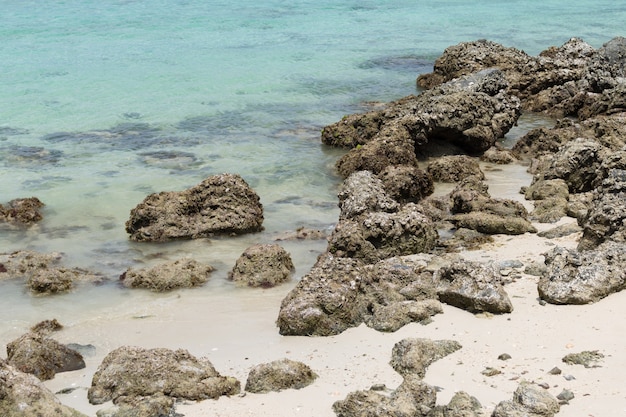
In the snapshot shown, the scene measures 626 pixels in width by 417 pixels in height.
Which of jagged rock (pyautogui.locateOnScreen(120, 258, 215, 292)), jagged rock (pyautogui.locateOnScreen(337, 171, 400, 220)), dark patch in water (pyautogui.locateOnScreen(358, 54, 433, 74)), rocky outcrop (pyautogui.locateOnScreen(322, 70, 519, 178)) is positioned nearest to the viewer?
jagged rock (pyautogui.locateOnScreen(120, 258, 215, 292))

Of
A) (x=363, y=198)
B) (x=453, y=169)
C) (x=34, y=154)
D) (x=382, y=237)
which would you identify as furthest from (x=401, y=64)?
(x=382, y=237)

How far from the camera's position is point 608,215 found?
388 inches

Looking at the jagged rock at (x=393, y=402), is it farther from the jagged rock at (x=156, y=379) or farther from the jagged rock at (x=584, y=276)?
the jagged rock at (x=584, y=276)

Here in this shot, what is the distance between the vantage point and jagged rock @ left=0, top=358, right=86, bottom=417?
6.27m

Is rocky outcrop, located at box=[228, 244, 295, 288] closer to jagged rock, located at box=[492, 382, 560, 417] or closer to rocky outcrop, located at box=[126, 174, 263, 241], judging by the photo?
rocky outcrop, located at box=[126, 174, 263, 241]

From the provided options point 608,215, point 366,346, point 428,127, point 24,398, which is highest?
point 24,398

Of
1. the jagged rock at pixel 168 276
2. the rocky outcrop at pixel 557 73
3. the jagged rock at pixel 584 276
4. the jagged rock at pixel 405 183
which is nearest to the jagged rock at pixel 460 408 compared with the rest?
the jagged rock at pixel 584 276

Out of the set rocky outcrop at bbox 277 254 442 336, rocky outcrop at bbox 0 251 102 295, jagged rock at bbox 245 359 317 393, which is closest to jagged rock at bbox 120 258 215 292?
rocky outcrop at bbox 0 251 102 295

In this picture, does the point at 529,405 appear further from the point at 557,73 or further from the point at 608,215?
the point at 557,73

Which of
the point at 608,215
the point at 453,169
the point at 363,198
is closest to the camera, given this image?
the point at 608,215

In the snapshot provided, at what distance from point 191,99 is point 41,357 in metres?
13.9

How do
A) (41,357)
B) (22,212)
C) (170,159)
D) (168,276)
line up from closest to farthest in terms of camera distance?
(41,357) < (168,276) < (22,212) < (170,159)

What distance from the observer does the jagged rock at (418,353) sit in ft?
24.2

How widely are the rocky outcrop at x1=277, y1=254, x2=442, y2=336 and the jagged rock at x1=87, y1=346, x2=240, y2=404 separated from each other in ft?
4.17
